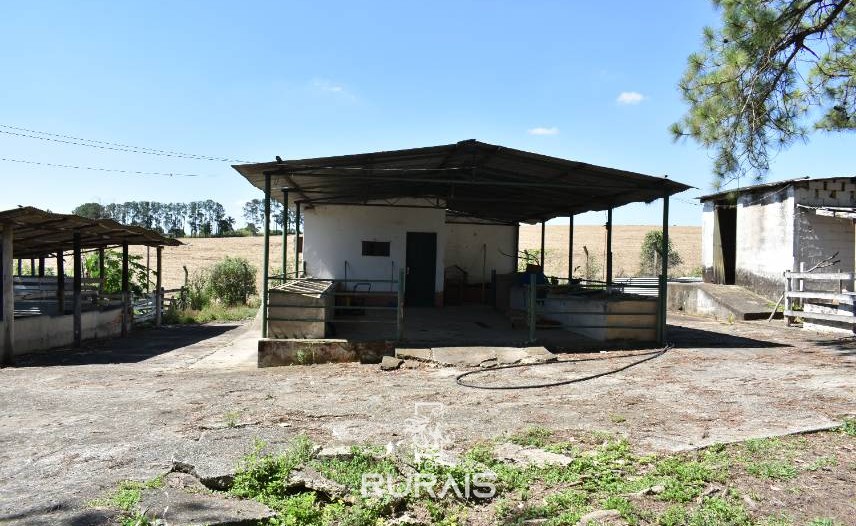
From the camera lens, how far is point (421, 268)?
15828 mm

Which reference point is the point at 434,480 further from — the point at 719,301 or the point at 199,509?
the point at 719,301

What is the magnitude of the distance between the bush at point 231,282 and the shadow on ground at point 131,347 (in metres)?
5.11

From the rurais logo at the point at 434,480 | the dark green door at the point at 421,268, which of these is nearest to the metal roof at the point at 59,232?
the dark green door at the point at 421,268

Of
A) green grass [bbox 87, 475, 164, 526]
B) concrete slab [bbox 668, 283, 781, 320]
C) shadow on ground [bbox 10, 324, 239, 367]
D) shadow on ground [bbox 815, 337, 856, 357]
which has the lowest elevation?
shadow on ground [bbox 10, 324, 239, 367]

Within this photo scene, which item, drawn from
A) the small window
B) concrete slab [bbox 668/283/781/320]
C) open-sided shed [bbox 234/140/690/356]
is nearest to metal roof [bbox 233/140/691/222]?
open-sided shed [bbox 234/140/690/356]

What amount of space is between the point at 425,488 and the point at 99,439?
3.31 m

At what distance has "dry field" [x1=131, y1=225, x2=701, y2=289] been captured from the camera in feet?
132

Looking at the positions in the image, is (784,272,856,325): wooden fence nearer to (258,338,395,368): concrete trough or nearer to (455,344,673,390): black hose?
(455,344,673,390): black hose

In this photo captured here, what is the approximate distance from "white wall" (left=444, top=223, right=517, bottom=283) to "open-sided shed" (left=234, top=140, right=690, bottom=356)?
7 centimetres

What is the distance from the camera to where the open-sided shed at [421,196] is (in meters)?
10.4

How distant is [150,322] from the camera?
64.1 ft

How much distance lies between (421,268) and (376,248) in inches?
52.4

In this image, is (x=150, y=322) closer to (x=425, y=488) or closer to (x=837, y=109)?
(x=425, y=488)

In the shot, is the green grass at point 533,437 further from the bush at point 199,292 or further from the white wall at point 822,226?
the bush at point 199,292
